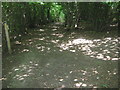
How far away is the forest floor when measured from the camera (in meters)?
3.95

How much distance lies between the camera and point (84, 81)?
12.9ft

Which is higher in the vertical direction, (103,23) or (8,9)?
(8,9)

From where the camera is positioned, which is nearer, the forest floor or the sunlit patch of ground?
the forest floor

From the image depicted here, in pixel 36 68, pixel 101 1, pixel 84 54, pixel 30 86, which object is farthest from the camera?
pixel 101 1

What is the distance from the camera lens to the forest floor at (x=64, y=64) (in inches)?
155

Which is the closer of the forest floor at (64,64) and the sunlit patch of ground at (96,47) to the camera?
the forest floor at (64,64)

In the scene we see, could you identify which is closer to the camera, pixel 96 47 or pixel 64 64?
pixel 64 64

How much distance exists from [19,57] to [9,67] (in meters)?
0.73

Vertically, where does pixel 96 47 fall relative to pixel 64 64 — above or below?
above

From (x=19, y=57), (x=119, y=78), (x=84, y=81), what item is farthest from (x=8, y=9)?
(x=119, y=78)

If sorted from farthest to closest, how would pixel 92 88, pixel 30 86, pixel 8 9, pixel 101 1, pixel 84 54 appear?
1. pixel 101 1
2. pixel 8 9
3. pixel 84 54
4. pixel 30 86
5. pixel 92 88

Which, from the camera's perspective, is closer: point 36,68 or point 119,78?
point 119,78

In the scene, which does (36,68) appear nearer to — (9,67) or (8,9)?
(9,67)

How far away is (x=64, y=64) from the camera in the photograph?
4949mm
